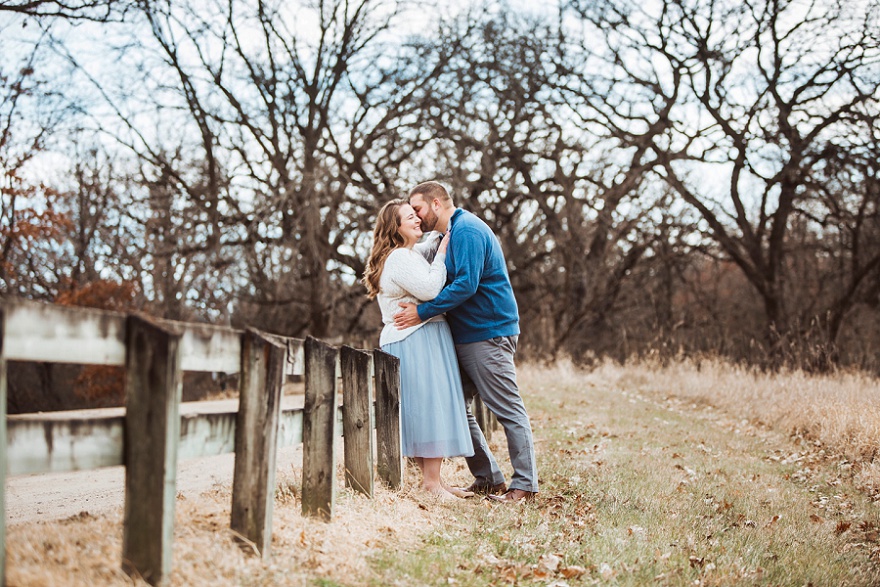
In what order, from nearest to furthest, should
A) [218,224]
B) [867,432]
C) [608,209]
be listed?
[867,432] → [218,224] → [608,209]

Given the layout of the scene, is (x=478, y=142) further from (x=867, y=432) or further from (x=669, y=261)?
(x=867, y=432)

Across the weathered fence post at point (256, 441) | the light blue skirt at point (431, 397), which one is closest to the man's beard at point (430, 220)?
the light blue skirt at point (431, 397)

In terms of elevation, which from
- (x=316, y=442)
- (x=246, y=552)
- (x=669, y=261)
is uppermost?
(x=669, y=261)

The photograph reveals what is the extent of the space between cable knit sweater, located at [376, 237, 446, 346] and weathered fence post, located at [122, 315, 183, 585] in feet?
8.45

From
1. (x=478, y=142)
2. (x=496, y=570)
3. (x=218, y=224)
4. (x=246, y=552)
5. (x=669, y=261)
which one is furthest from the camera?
(x=669, y=261)

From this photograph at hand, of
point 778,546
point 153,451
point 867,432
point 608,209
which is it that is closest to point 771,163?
point 608,209

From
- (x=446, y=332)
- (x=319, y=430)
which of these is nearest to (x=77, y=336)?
(x=319, y=430)

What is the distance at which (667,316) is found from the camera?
24.5 m

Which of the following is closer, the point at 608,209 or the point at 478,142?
the point at 478,142

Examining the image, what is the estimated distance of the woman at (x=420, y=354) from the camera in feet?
17.7

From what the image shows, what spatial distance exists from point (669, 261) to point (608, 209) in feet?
13.5

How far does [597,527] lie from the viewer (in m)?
5.09

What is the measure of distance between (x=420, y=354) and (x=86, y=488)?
3.39 metres

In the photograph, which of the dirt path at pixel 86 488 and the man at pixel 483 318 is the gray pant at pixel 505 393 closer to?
the man at pixel 483 318
